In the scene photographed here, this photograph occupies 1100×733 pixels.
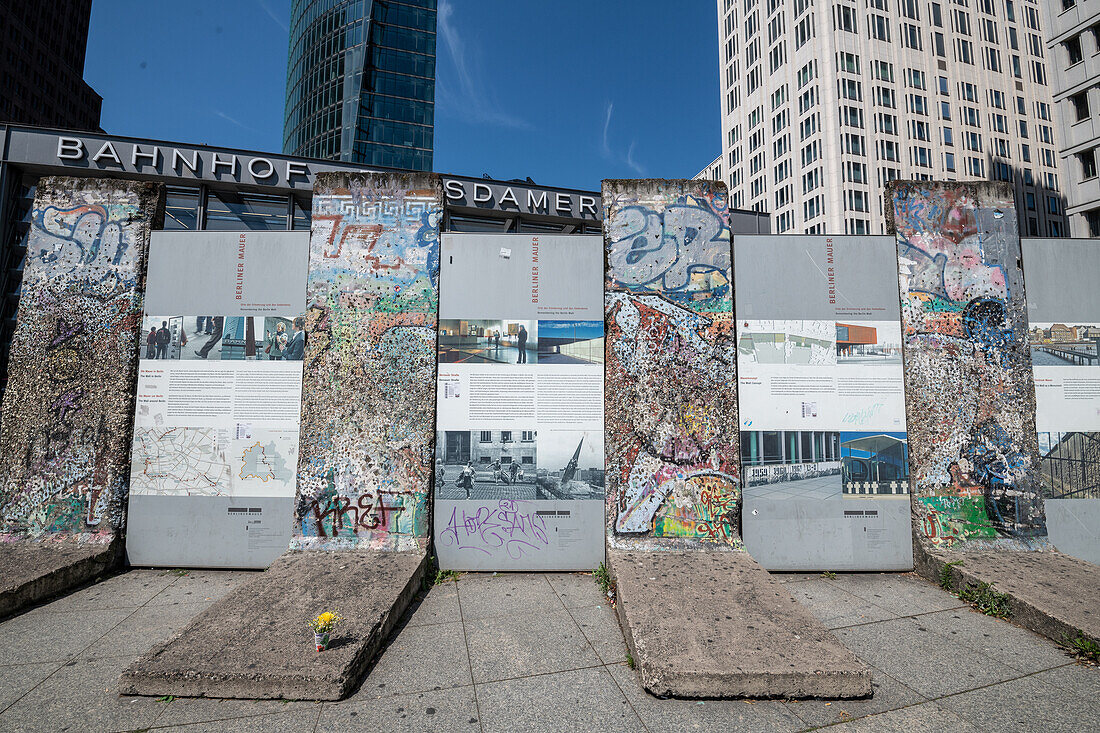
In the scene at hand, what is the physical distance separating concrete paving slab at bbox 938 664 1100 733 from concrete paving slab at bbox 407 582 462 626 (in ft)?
12.0

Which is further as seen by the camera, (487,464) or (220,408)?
(220,408)

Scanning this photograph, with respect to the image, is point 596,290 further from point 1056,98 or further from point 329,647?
point 1056,98

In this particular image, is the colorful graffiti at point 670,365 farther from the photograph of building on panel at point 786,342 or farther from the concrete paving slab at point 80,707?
the concrete paving slab at point 80,707

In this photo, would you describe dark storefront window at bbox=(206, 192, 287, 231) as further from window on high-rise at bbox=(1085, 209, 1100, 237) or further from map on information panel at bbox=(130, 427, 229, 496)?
window on high-rise at bbox=(1085, 209, 1100, 237)

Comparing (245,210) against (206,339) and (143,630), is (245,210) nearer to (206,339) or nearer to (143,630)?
(206,339)

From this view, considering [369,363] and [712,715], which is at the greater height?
[369,363]

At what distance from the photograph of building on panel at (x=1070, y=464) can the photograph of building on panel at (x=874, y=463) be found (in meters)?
1.61

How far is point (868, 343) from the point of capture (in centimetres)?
574

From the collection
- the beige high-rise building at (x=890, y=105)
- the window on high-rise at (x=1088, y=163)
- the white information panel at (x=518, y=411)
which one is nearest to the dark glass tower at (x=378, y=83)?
the beige high-rise building at (x=890, y=105)

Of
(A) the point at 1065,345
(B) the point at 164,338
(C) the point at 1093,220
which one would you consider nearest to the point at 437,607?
(B) the point at 164,338

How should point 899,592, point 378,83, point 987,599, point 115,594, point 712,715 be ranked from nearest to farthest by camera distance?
1. point 712,715
2. point 987,599
3. point 115,594
4. point 899,592
5. point 378,83

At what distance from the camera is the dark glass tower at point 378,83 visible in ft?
130

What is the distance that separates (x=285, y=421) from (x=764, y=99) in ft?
207

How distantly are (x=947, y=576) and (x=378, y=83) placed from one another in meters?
46.1
